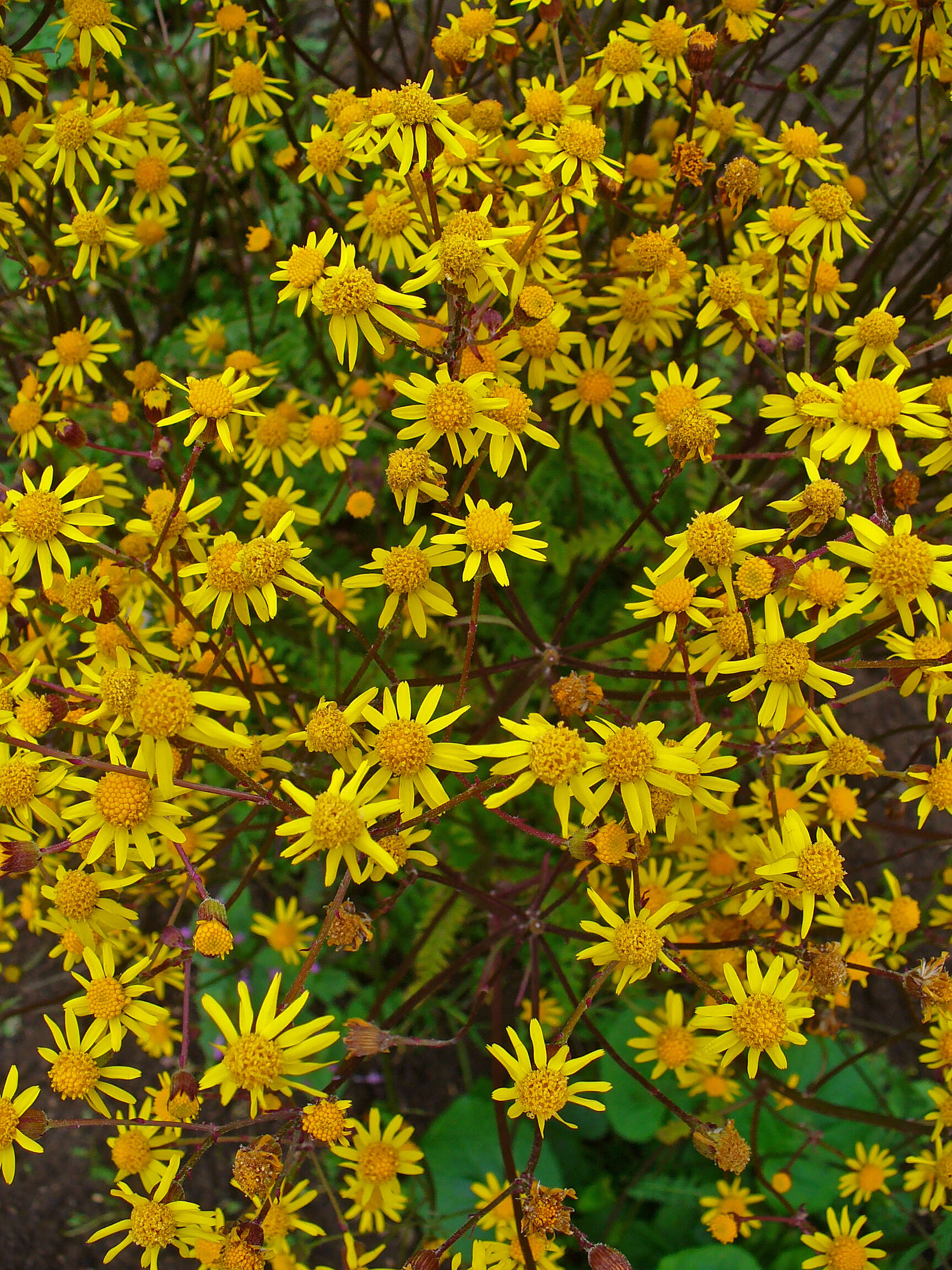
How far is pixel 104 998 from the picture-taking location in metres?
2.27

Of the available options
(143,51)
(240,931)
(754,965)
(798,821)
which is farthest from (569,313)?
(240,931)

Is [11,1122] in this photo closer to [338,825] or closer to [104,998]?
[104,998]

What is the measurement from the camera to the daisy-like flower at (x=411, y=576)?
2.26m

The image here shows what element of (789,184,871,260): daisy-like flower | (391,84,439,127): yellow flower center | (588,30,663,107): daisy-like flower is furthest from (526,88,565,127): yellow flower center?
(789,184,871,260): daisy-like flower

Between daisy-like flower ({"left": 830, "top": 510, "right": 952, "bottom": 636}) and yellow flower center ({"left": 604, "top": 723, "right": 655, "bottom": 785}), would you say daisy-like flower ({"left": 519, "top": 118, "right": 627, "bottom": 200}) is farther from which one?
yellow flower center ({"left": 604, "top": 723, "right": 655, "bottom": 785})

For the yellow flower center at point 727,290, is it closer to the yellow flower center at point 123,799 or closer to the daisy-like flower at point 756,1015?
the daisy-like flower at point 756,1015

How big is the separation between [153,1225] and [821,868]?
1842 mm

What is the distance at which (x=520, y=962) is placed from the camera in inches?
162

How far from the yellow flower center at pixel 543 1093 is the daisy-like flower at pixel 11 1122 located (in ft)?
3.94

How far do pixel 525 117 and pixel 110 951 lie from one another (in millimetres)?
2720

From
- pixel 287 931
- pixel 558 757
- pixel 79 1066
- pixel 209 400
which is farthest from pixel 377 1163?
pixel 209 400

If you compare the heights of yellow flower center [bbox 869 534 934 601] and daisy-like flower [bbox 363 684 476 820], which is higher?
yellow flower center [bbox 869 534 934 601]

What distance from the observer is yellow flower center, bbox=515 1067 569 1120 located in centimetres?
213

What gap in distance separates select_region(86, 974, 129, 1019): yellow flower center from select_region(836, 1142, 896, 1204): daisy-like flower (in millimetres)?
2530
